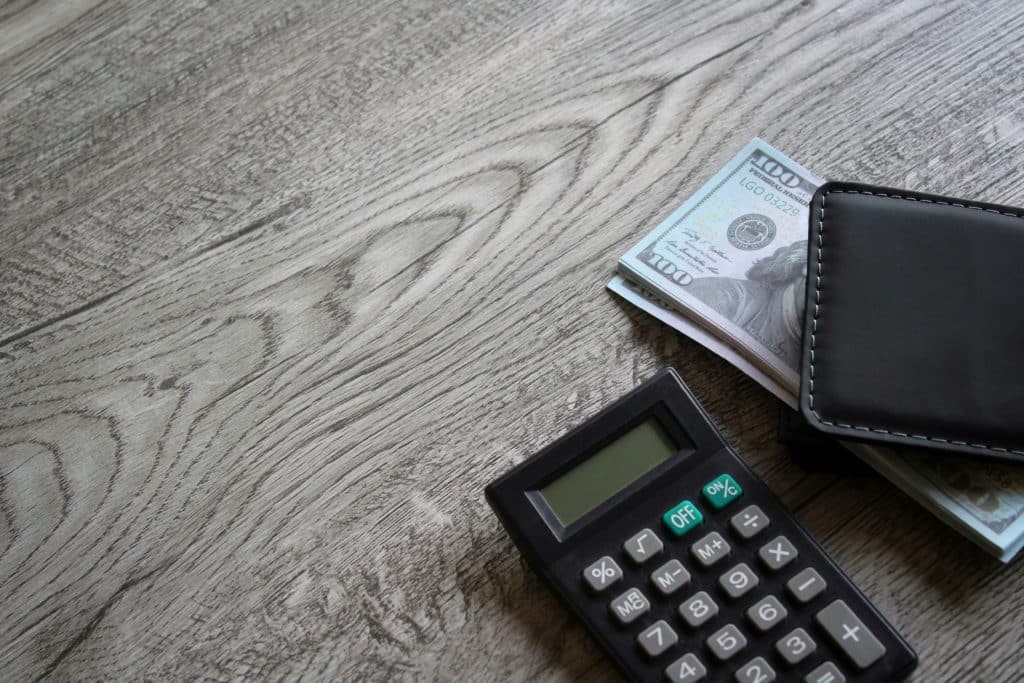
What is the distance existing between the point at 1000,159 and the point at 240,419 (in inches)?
17.9

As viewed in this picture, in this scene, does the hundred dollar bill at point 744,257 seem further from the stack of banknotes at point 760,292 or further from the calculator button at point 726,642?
the calculator button at point 726,642

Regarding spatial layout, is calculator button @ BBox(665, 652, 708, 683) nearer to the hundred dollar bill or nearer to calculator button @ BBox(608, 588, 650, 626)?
calculator button @ BBox(608, 588, 650, 626)

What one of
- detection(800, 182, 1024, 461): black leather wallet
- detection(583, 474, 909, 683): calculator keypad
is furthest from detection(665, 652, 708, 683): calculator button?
detection(800, 182, 1024, 461): black leather wallet

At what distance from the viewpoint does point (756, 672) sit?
0.43 meters

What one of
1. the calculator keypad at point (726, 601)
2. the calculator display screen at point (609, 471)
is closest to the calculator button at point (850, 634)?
the calculator keypad at point (726, 601)

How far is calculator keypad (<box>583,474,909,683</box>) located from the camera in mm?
431

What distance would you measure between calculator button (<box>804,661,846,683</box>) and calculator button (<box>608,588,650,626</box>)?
0.08 m

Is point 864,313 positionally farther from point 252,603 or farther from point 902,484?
point 252,603

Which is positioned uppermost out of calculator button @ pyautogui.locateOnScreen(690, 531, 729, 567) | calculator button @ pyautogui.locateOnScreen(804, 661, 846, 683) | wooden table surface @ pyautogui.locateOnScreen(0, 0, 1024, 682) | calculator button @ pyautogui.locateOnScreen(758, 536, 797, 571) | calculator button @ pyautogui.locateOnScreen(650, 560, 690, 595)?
wooden table surface @ pyautogui.locateOnScreen(0, 0, 1024, 682)

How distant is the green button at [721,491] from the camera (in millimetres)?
461

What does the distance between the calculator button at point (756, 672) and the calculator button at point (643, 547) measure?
0.21 ft

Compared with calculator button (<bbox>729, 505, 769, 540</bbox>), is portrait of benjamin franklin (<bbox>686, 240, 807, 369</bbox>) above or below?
above

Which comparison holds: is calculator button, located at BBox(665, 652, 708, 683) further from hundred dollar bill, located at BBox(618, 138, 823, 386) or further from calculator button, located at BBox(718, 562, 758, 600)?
hundred dollar bill, located at BBox(618, 138, 823, 386)

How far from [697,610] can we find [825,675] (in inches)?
2.4
